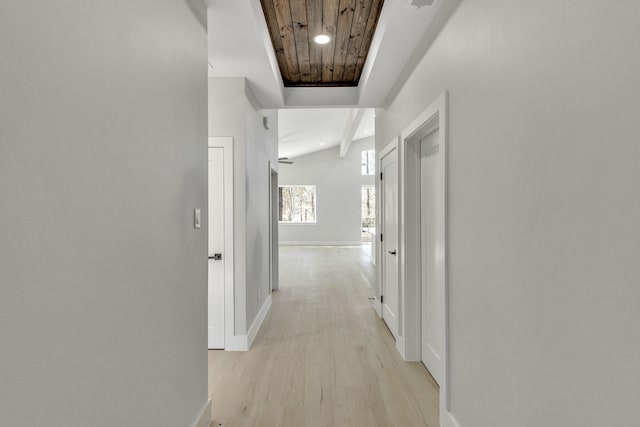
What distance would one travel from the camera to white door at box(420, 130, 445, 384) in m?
2.70

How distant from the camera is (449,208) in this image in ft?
6.57

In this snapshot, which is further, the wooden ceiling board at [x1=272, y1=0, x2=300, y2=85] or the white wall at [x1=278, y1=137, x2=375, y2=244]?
the white wall at [x1=278, y1=137, x2=375, y2=244]

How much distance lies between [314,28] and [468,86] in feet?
5.18

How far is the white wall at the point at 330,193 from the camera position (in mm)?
12602

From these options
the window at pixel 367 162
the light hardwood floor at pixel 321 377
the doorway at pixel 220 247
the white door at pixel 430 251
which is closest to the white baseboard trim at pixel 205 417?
the light hardwood floor at pixel 321 377

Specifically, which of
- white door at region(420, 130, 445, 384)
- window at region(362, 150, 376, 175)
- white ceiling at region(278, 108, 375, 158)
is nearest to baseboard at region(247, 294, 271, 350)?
white door at region(420, 130, 445, 384)

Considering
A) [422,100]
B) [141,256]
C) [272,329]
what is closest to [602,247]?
[141,256]

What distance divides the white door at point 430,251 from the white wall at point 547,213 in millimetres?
821

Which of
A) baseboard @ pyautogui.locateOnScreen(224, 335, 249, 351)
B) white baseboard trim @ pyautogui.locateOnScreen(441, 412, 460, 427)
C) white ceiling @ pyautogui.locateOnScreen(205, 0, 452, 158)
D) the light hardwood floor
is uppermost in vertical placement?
white ceiling @ pyautogui.locateOnScreen(205, 0, 452, 158)

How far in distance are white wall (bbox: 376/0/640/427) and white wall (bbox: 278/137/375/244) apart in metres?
10.7

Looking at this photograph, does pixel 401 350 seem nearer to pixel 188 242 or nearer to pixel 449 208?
pixel 449 208

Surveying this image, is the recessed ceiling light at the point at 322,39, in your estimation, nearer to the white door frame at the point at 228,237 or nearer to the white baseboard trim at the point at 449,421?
the white door frame at the point at 228,237

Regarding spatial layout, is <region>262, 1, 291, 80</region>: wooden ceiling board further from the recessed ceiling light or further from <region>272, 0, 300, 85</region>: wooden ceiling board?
the recessed ceiling light

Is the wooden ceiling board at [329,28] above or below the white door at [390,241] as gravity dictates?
above
